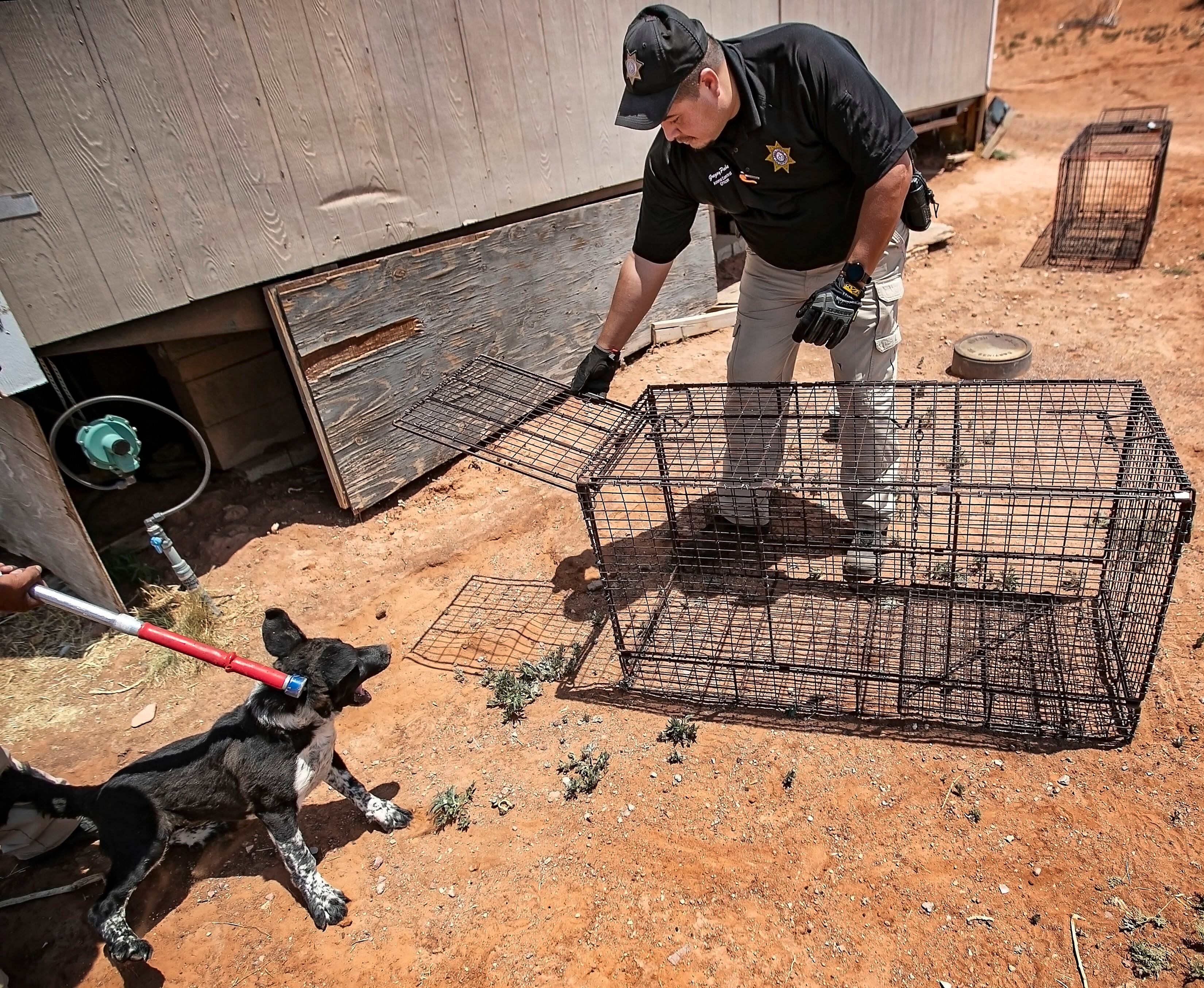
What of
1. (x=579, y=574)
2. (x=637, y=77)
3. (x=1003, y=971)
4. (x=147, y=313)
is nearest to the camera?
(x=1003, y=971)

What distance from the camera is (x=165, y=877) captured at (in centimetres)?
319

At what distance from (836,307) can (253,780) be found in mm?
2858

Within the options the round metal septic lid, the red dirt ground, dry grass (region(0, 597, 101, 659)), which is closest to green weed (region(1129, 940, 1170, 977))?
the red dirt ground

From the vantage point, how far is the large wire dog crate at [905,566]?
320 centimetres

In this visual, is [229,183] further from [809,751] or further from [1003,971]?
[1003,971]

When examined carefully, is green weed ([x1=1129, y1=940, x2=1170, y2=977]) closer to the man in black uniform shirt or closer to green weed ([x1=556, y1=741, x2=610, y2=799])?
the man in black uniform shirt

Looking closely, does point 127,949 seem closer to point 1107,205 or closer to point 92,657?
point 92,657

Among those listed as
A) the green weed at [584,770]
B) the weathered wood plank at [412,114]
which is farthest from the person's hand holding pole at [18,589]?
the weathered wood plank at [412,114]

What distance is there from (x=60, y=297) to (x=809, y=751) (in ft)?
13.2

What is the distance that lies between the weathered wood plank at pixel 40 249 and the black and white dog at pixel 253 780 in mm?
2144

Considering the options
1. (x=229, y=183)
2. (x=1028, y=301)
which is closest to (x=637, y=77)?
(x=229, y=183)

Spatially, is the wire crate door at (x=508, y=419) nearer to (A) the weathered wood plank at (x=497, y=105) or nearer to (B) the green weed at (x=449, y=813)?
(A) the weathered wood plank at (x=497, y=105)

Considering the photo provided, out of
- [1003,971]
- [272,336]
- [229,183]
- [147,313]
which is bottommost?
[1003,971]

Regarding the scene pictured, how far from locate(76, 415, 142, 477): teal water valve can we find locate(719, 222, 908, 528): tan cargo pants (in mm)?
3117
